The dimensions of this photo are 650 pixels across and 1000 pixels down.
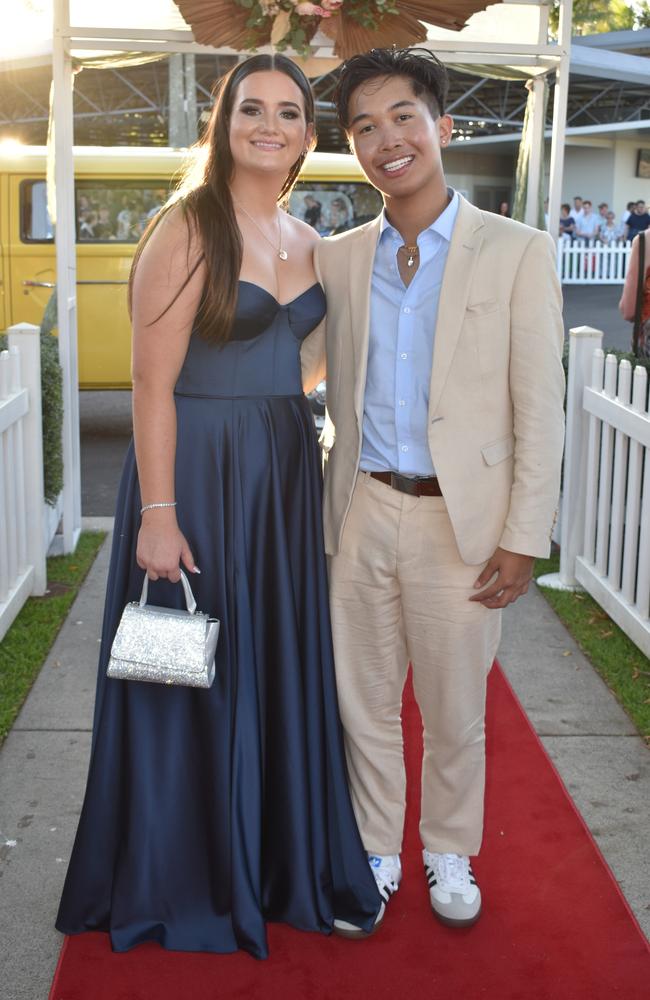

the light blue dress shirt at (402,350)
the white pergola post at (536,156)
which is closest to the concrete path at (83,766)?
the light blue dress shirt at (402,350)

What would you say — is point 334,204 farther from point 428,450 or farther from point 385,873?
point 385,873

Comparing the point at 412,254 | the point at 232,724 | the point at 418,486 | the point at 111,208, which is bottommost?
the point at 232,724

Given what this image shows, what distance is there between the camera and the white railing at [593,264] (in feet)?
75.6

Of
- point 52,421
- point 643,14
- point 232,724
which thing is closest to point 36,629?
point 52,421

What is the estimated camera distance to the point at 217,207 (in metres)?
2.63

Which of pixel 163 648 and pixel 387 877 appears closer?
pixel 163 648

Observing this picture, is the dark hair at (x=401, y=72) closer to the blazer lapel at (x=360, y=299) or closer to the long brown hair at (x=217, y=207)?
the long brown hair at (x=217, y=207)

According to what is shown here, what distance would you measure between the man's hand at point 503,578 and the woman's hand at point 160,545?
75 cm

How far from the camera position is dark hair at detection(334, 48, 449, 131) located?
2615 mm

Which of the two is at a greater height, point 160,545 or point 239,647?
point 160,545

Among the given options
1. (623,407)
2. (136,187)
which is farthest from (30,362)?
(136,187)

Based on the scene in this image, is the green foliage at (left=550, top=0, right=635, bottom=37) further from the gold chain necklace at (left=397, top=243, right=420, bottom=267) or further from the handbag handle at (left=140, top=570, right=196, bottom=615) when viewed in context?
the handbag handle at (left=140, top=570, right=196, bottom=615)

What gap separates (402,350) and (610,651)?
2.60m

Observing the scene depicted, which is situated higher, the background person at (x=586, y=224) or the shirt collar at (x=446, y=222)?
the background person at (x=586, y=224)
